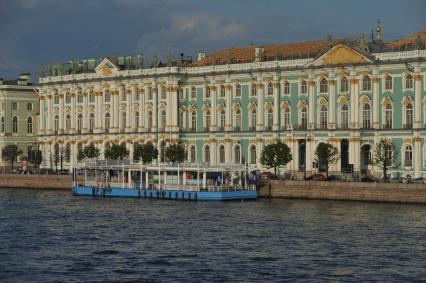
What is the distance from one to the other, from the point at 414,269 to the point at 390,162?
36542 mm

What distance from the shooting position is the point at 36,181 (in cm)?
9219

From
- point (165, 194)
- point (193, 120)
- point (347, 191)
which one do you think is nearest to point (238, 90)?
point (193, 120)

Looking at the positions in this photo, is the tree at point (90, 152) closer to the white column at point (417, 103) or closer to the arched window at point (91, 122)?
the arched window at point (91, 122)

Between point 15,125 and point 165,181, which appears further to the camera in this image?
point 15,125

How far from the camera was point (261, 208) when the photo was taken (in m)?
67.4

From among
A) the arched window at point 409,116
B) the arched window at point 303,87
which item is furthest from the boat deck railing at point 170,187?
the arched window at point 409,116

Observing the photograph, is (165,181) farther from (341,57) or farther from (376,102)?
(376,102)

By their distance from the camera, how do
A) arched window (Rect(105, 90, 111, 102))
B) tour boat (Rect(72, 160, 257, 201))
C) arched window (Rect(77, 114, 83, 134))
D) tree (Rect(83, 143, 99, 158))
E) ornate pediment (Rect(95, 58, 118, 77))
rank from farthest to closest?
arched window (Rect(77, 114, 83, 134)), arched window (Rect(105, 90, 111, 102)), ornate pediment (Rect(95, 58, 118, 77)), tree (Rect(83, 143, 99, 158)), tour boat (Rect(72, 160, 257, 201))

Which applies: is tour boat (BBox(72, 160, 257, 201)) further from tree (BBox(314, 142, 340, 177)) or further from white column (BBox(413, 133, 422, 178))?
white column (BBox(413, 133, 422, 178))

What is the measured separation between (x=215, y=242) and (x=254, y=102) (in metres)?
39.8

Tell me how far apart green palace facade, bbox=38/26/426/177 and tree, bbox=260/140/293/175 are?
8.07ft

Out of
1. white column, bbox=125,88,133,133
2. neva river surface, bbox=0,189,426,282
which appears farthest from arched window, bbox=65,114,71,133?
neva river surface, bbox=0,189,426,282

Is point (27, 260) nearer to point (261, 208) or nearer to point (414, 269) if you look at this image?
point (414, 269)

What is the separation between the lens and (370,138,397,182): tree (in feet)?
255
